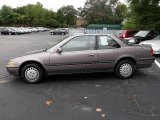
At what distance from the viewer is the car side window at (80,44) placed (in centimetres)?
841

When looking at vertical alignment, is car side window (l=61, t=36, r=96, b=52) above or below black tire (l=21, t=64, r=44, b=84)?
above

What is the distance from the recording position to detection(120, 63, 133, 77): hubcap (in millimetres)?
8648

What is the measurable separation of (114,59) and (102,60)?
0.38 m

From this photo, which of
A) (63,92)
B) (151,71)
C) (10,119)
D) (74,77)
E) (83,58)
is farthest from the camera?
(151,71)

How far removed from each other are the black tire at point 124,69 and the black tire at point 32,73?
2.31 m

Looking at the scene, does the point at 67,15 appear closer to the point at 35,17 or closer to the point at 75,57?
the point at 35,17

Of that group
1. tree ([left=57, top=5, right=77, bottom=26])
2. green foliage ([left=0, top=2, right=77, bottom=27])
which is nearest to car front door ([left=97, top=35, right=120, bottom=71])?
green foliage ([left=0, top=2, right=77, bottom=27])

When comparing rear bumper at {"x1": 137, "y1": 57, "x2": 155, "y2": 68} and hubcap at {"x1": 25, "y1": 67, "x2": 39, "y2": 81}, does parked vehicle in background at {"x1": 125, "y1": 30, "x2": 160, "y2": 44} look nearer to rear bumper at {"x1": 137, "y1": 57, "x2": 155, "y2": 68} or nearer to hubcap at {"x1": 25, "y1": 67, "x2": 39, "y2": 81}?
rear bumper at {"x1": 137, "y1": 57, "x2": 155, "y2": 68}

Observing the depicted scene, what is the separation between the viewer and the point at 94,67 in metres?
8.45

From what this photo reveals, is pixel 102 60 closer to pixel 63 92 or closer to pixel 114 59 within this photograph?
pixel 114 59

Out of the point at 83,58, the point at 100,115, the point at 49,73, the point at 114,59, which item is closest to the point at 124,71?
the point at 114,59

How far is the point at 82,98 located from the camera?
262 inches

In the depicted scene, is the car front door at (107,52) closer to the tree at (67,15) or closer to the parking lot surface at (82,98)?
the parking lot surface at (82,98)

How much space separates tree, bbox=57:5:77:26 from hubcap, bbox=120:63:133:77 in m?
103
